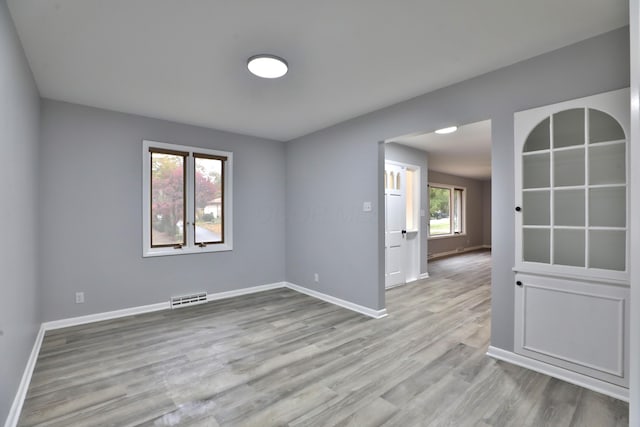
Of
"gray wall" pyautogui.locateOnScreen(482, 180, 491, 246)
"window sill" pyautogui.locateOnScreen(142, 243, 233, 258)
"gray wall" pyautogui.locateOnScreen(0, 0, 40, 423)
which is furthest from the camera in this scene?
"gray wall" pyautogui.locateOnScreen(482, 180, 491, 246)

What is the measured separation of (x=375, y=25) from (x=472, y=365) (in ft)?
9.31

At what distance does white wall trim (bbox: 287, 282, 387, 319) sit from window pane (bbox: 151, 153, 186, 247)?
1.98m

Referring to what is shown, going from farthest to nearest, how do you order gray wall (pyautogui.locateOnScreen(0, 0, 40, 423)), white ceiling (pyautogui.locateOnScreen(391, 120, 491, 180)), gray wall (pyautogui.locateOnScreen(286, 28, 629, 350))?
white ceiling (pyautogui.locateOnScreen(391, 120, 491, 180))
gray wall (pyautogui.locateOnScreen(286, 28, 629, 350))
gray wall (pyautogui.locateOnScreen(0, 0, 40, 423))

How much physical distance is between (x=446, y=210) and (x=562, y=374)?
7769mm

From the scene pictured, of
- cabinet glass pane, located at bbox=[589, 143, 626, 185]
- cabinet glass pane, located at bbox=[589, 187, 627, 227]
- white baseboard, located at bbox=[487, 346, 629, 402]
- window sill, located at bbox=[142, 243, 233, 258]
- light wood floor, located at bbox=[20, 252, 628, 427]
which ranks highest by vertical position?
cabinet glass pane, located at bbox=[589, 143, 626, 185]

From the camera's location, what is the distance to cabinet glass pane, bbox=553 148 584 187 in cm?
232

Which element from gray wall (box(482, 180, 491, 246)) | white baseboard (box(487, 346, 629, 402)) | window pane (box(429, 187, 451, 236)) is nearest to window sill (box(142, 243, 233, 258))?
white baseboard (box(487, 346, 629, 402))

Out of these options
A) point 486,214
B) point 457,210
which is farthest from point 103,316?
point 486,214

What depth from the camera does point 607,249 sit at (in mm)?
2199

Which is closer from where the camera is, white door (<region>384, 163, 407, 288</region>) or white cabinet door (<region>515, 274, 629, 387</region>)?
white cabinet door (<region>515, 274, 629, 387</region>)

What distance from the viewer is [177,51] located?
7.82ft

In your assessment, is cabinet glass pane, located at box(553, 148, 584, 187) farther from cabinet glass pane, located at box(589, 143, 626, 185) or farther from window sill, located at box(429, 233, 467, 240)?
window sill, located at box(429, 233, 467, 240)

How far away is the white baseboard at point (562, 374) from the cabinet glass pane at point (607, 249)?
85 centimetres

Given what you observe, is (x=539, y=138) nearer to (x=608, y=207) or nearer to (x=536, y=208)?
(x=536, y=208)
